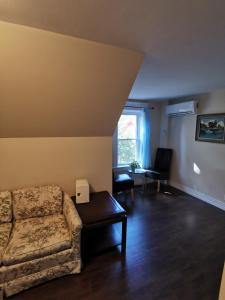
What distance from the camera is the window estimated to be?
448cm

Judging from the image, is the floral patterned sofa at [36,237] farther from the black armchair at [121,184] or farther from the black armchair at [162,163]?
the black armchair at [162,163]

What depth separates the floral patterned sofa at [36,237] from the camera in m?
1.62

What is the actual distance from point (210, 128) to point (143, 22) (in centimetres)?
298

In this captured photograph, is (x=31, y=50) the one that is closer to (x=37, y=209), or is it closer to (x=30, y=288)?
(x=37, y=209)

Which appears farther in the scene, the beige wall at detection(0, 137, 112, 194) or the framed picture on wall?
the framed picture on wall

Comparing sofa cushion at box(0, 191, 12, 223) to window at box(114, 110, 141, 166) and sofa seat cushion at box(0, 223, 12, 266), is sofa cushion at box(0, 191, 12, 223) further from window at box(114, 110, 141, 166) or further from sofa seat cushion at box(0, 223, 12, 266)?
window at box(114, 110, 141, 166)

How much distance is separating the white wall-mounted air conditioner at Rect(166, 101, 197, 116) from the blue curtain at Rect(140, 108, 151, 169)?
0.57 metres

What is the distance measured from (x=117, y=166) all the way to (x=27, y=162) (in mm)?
2489

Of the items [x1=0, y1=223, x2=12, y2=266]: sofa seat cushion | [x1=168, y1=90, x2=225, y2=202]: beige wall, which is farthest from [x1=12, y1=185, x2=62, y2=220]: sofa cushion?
[x1=168, y1=90, x2=225, y2=202]: beige wall

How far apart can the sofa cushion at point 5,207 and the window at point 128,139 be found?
8.81ft

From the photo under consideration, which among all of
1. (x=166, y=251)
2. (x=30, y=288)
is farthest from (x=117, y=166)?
(x=30, y=288)

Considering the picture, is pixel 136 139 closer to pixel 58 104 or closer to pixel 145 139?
→ pixel 145 139

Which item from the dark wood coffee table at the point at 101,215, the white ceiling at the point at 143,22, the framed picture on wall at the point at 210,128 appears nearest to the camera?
the white ceiling at the point at 143,22

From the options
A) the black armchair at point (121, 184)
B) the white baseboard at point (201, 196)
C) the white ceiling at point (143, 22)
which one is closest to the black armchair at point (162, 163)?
the white baseboard at point (201, 196)
